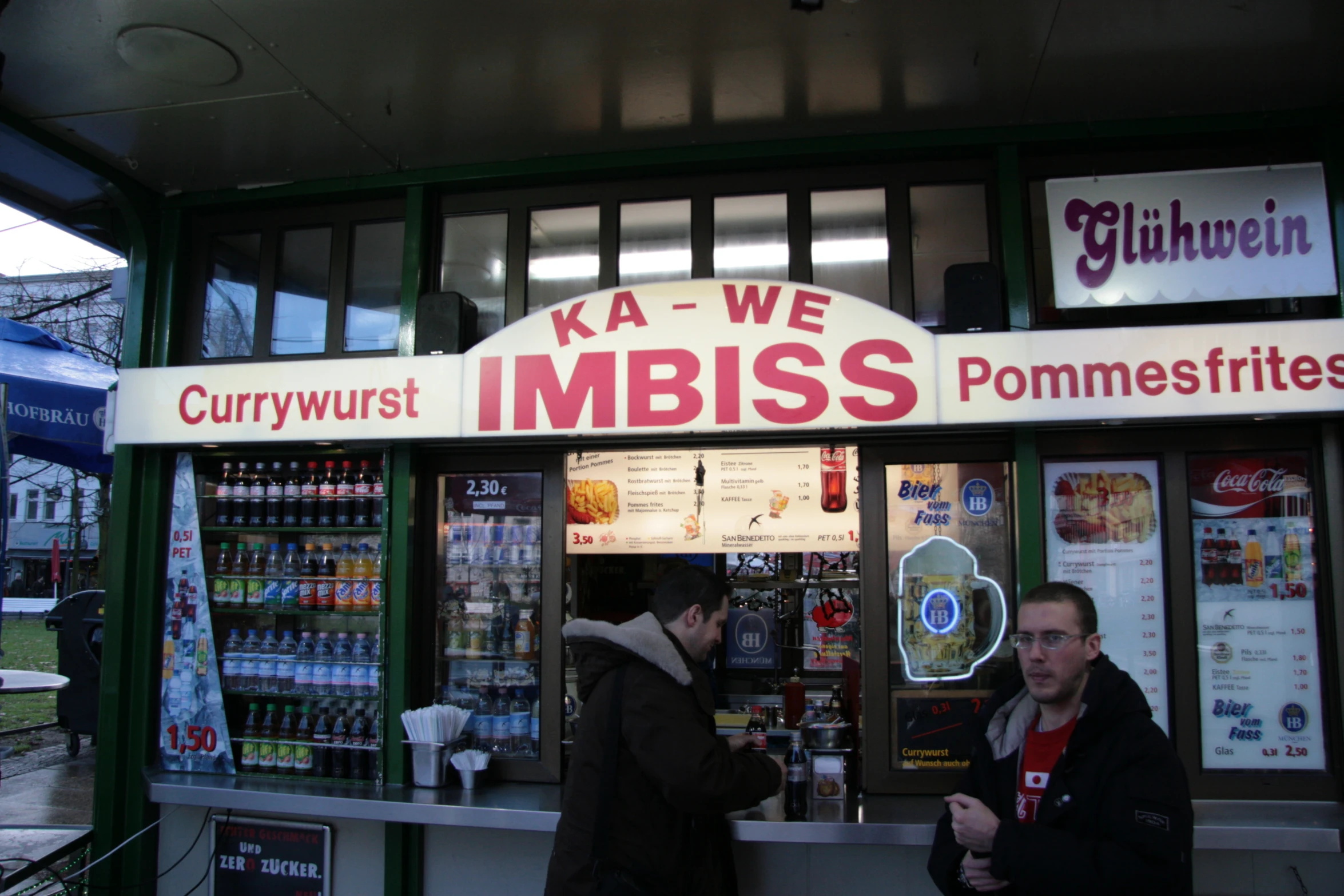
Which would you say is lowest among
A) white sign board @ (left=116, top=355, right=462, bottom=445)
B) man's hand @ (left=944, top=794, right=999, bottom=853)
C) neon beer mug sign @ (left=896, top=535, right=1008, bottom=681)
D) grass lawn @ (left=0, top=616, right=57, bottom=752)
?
grass lawn @ (left=0, top=616, right=57, bottom=752)

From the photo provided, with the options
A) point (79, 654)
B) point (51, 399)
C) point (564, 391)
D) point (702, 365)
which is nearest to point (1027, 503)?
point (702, 365)

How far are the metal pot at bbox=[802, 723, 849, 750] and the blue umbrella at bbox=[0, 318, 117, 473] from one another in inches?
171

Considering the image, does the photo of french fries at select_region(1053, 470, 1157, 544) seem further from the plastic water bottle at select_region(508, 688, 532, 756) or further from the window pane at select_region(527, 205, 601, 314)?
the plastic water bottle at select_region(508, 688, 532, 756)

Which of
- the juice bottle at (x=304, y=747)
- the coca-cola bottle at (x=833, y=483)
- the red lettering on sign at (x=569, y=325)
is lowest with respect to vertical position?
the juice bottle at (x=304, y=747)

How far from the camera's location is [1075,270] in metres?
4.05

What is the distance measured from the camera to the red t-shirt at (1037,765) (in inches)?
89.7

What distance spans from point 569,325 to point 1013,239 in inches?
86.7

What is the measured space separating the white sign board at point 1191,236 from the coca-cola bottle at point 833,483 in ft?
6.84

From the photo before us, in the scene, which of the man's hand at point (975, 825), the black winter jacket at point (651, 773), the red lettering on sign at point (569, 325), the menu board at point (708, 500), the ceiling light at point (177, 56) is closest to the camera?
the man's hand at point (975, 825)

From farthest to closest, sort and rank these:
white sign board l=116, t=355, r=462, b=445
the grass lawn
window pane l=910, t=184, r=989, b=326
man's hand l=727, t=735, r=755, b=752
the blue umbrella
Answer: the grass lawn
the blue umbrella
window pane l=910, t=184, r=989, b=326
white sign board l=116, t=355, r=462, b=445
man's hand l=727, t=735, r=755, b=752

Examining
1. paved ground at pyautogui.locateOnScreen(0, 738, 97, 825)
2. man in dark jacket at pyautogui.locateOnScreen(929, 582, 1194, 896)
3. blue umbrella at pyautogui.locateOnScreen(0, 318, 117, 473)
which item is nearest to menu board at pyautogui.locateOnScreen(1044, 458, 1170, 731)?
man in dark jacket at pyautogui.locateOnScreen(929, 582, 1194, 896)

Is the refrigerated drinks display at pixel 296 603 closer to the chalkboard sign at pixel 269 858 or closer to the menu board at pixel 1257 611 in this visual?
the chalkboard sign at pixel 269 858

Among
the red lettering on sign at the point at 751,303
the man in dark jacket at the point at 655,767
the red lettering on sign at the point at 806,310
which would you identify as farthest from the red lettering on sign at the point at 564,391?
the man in dark jacket at the point at 655,767

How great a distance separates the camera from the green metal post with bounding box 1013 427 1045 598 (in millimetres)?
3971
